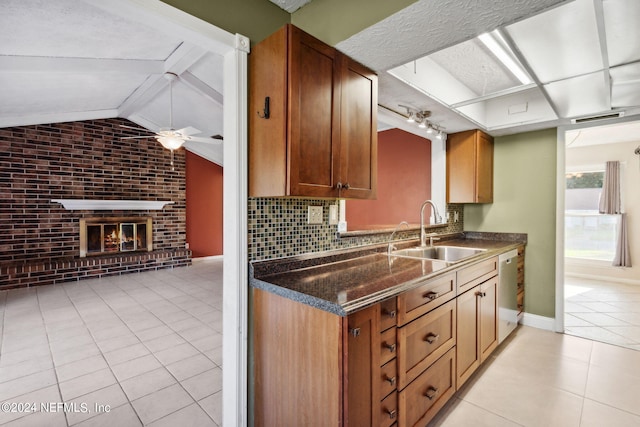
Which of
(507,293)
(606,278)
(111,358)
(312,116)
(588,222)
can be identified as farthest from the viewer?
(588,222)

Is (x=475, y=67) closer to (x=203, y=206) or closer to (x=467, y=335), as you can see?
(x=467, y=335)

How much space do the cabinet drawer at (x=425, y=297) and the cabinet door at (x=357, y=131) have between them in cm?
62

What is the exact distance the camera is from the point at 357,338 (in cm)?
126

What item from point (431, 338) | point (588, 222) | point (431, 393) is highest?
point (588, 222)

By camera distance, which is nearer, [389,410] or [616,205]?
[389,410]

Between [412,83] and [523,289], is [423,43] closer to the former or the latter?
[412,83]

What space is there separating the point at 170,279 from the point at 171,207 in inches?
70.3

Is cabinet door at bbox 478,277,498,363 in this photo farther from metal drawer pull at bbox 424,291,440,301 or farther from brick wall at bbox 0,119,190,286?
brick wall at bbox 0,119,190,286

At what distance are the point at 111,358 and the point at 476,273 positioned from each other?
3008mm

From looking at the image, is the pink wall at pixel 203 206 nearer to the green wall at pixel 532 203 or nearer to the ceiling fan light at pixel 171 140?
the ceiling fan light at pixel 171 140

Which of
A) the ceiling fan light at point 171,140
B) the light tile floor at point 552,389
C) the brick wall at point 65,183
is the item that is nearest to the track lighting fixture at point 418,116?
the light tile floor at point 552,389

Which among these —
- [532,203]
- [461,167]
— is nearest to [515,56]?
[461,167]

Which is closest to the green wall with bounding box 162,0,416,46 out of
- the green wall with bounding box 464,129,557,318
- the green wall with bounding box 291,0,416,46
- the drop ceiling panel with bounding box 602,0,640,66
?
the green wall with bounding box 291,0,416,46

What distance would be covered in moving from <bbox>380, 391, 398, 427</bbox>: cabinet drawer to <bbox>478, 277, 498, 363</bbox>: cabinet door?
1169 mm
